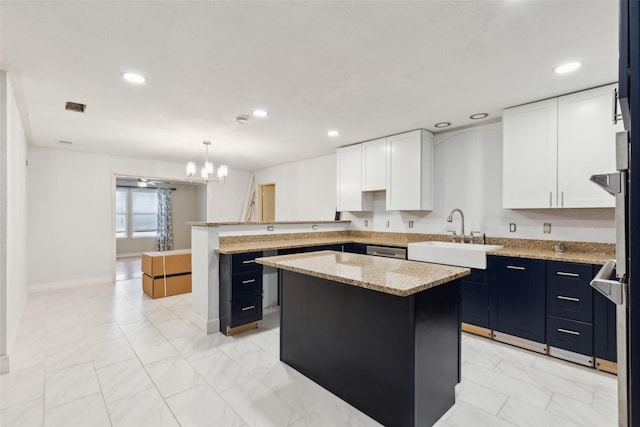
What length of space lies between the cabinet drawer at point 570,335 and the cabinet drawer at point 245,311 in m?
2.76

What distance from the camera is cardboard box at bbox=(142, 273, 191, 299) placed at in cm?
450

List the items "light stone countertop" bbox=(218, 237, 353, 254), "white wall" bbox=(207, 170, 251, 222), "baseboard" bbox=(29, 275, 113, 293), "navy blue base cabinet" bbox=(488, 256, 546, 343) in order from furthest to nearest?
"white wall" bbox=(207, 170, 251, 222), "baseboard" bbox=(29, 275, 113, 293), "light stone countertop" bbox=(218, 237, 353, 254), "navy blue base cabinet" bbox=(488, 256, 546, 343)

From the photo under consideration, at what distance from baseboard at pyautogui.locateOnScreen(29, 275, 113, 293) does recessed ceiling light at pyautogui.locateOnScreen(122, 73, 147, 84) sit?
4.35 meters

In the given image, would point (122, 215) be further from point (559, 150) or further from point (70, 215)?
point (559, 150)

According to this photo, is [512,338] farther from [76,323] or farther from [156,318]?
[76,323]

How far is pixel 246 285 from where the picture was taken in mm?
3191

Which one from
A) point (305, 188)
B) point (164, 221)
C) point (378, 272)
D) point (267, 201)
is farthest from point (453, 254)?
point (164, 221)

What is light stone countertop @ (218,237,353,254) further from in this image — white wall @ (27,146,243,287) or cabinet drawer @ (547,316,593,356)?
white wall @ (27,146,243,287)

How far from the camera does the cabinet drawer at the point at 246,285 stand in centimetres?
312

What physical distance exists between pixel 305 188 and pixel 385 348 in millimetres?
4650

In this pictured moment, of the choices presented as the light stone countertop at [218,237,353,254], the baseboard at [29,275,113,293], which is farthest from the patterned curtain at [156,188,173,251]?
the light stone countertop at [218,237,353,254]

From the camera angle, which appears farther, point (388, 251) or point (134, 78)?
point (388, 251)

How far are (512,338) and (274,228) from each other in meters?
2.87

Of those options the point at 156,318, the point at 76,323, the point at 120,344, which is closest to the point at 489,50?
the point at 120,344
